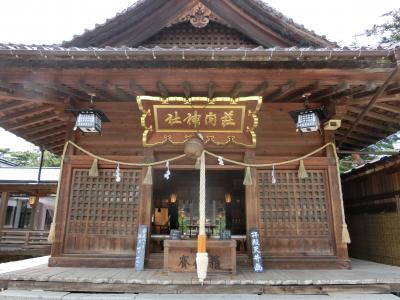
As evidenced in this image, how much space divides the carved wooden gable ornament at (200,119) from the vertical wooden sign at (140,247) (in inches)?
75.9

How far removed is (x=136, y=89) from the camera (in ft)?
20.5

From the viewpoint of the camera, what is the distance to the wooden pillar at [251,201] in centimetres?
659

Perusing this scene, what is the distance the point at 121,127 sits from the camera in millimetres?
7320

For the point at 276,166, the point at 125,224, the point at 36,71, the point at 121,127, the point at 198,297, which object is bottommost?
the point at 198,297

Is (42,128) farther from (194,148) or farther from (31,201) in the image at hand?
(31,201)

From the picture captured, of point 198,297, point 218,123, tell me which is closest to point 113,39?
point 218,123

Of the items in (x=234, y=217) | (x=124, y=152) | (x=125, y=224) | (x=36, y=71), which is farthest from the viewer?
(x=234, y=217)

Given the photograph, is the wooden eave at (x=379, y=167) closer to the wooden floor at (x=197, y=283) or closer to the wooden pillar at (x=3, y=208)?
the wooden floor at (x=197, y=283)

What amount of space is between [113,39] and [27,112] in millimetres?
2871

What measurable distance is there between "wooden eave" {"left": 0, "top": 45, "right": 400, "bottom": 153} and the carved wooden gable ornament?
22cm

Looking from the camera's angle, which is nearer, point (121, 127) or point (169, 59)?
point (169, 59)

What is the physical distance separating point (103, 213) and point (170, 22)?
4832mm

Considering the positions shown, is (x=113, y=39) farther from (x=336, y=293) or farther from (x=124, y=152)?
(x=336, y=293)

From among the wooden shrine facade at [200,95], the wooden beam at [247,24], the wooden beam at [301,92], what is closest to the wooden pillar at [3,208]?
the wooden shrine facade at [200,95]
